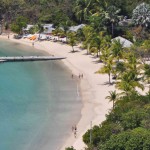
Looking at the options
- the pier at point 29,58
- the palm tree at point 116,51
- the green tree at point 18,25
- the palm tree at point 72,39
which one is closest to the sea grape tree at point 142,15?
the palm tree at point 72,39

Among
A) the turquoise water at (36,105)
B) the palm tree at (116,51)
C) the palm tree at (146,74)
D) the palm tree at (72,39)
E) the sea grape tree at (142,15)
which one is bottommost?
the turquoise water at (36,105)

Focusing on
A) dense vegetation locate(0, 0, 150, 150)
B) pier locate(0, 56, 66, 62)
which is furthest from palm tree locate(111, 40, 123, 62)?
pier locate(0, 56, 66, 62)

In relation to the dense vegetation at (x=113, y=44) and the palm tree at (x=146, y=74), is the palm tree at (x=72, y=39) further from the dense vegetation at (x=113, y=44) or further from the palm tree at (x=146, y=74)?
the palm tree at (x=146, y=74)

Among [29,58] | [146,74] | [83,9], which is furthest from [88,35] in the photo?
[146,74]

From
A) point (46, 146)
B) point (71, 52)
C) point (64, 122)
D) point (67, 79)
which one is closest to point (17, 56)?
point (71, 52)

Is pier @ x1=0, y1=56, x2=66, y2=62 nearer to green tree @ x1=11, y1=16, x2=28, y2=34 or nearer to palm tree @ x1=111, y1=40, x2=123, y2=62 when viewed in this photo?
palm tree @ x1=111, y1=40, x2=123, y2=62

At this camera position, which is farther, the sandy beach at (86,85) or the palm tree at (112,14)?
the palm tree at (112,14)
